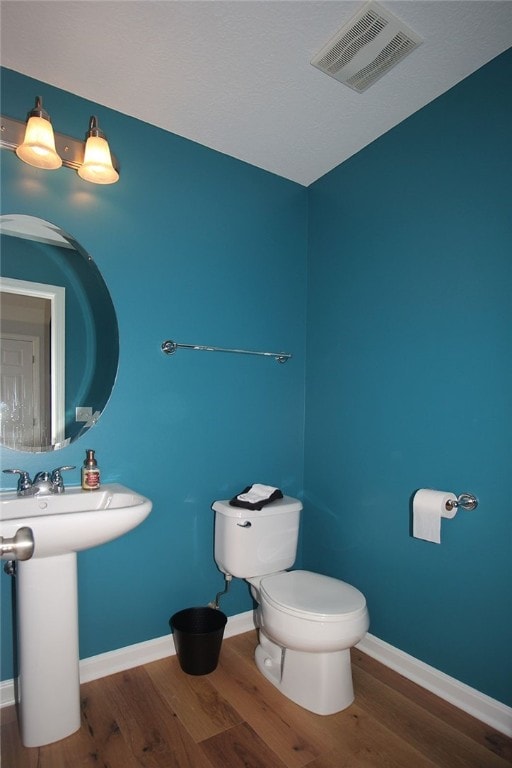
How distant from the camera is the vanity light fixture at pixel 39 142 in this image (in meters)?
1.51

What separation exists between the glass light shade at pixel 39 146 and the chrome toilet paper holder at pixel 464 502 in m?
1.90

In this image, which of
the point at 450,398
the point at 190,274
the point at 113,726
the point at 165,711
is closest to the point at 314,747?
the point at 165,711

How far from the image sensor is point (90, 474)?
167 centimetres

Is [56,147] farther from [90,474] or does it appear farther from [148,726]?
[148,726]

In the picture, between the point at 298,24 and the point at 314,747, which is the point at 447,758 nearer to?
the point at 314,747

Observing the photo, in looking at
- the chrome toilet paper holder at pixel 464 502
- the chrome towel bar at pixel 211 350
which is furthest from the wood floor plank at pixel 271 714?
the chrome towel bar at pixel 211 350

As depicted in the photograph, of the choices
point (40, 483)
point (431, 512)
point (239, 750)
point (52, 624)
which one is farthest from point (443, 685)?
point (40, 483)

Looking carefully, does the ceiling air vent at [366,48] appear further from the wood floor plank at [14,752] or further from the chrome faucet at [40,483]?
the wood floor plank at [14,752]

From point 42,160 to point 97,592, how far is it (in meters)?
1.67

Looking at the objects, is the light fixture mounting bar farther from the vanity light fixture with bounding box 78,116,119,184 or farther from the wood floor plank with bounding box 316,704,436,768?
the wood floor plank with bounding box 316,704,436,768

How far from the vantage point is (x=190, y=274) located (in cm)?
203

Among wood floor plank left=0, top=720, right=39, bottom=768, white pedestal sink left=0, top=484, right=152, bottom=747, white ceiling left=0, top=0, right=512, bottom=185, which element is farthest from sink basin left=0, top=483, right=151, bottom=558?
white ceiling left=0, top=0, right=512, bottom=185

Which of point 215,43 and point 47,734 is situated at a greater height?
point 215,43

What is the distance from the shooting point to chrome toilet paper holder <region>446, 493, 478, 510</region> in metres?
1.59
